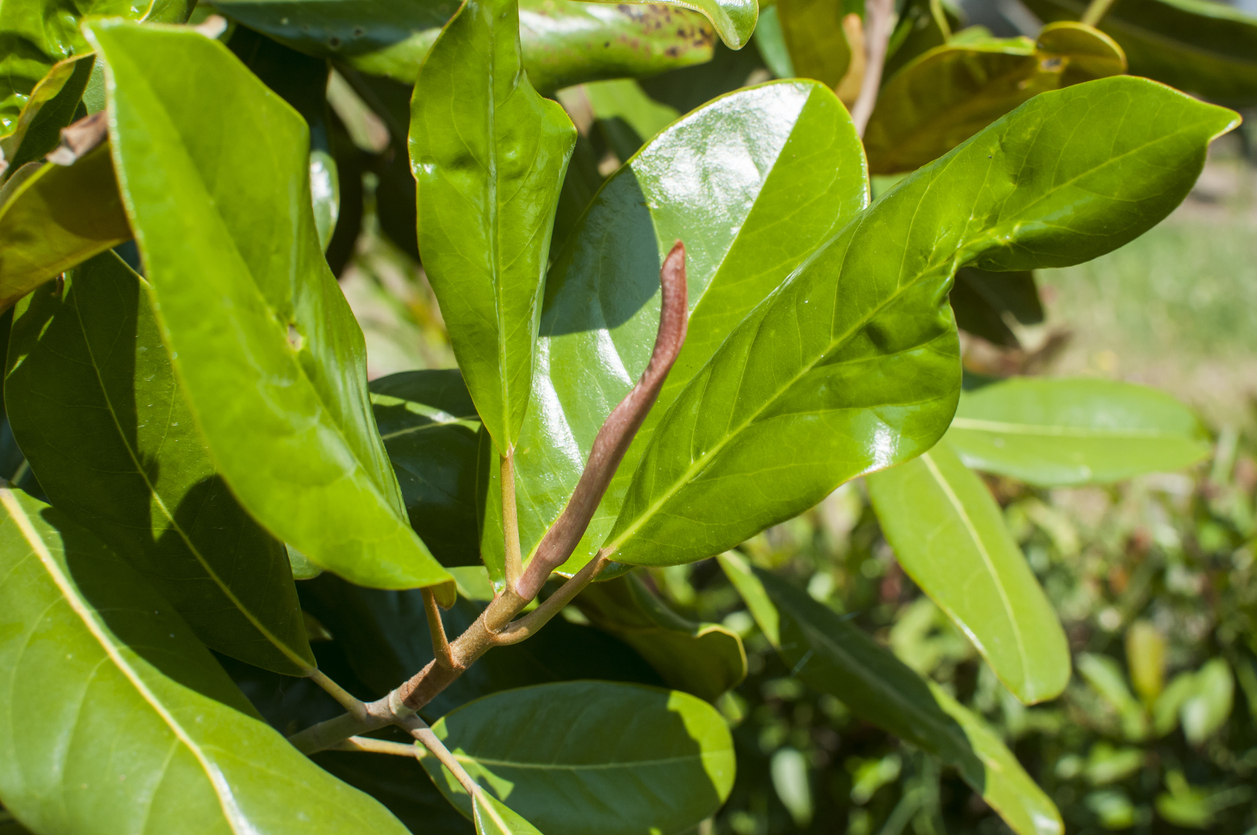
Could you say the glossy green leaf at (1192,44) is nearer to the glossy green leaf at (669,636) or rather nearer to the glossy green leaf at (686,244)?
the glossy green leaf at (686,244)

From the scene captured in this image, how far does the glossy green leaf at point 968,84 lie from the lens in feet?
2.59

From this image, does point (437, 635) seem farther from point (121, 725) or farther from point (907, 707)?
point (907, 707)

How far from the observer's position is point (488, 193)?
0.45m

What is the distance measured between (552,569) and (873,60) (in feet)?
2.49

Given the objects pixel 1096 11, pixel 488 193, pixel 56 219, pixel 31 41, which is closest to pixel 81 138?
pixel 56 219

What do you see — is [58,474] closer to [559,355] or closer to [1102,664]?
[559,355]

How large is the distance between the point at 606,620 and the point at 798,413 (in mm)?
384

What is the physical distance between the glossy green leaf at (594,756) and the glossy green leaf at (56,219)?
1.16 feet

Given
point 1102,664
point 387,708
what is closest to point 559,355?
point 387,708

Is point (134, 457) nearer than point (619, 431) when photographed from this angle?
No

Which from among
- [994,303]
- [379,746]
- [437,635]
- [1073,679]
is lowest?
[1073,679]

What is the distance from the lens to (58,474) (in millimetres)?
477

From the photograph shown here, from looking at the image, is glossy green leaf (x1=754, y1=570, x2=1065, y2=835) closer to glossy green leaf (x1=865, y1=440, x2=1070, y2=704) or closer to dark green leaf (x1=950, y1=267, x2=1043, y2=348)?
glossy green leaf (x1=865, y1=440, x2=1070, y2=704)

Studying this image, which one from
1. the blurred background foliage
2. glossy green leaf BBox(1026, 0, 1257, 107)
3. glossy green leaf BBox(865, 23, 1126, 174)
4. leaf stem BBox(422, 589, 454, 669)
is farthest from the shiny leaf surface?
glossy green leaf BBox(1026, 0, 1257, 107)
